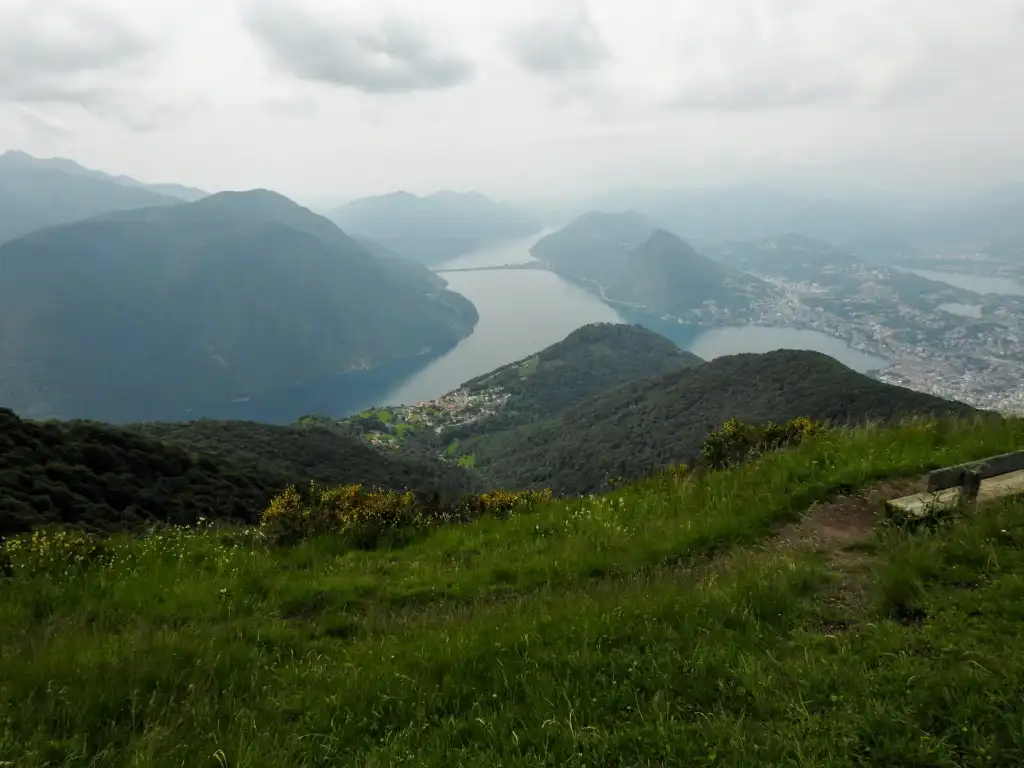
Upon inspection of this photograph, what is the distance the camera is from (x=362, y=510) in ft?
25.0

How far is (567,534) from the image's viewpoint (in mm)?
6734

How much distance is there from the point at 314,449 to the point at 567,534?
60.3 m

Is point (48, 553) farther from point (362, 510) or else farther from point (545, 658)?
point (545, 658)

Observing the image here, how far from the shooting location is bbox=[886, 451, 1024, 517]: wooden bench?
5.39 metres

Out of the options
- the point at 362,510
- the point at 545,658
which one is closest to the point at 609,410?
the point at 362,510

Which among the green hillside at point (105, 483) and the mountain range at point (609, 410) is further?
the mountain range at point (609, 410)

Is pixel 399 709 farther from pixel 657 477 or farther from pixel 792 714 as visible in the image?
pixel 657 477

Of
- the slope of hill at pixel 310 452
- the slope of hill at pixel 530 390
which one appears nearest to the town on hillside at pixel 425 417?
the slope of hill at pixel 530 390

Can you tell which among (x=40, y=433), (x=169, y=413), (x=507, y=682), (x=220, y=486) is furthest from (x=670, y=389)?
(x=169, y=413)

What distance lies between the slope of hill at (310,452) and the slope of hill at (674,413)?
12.3 meters

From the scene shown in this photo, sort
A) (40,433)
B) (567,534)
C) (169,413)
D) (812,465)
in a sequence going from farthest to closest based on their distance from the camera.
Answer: (169,413), (40,433), (812,465), (567,534)

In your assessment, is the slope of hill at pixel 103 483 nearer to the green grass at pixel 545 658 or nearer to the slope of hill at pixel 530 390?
the green grass at pixel 545 658

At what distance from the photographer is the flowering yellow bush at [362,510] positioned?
732 cm

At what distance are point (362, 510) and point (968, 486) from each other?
663cm
